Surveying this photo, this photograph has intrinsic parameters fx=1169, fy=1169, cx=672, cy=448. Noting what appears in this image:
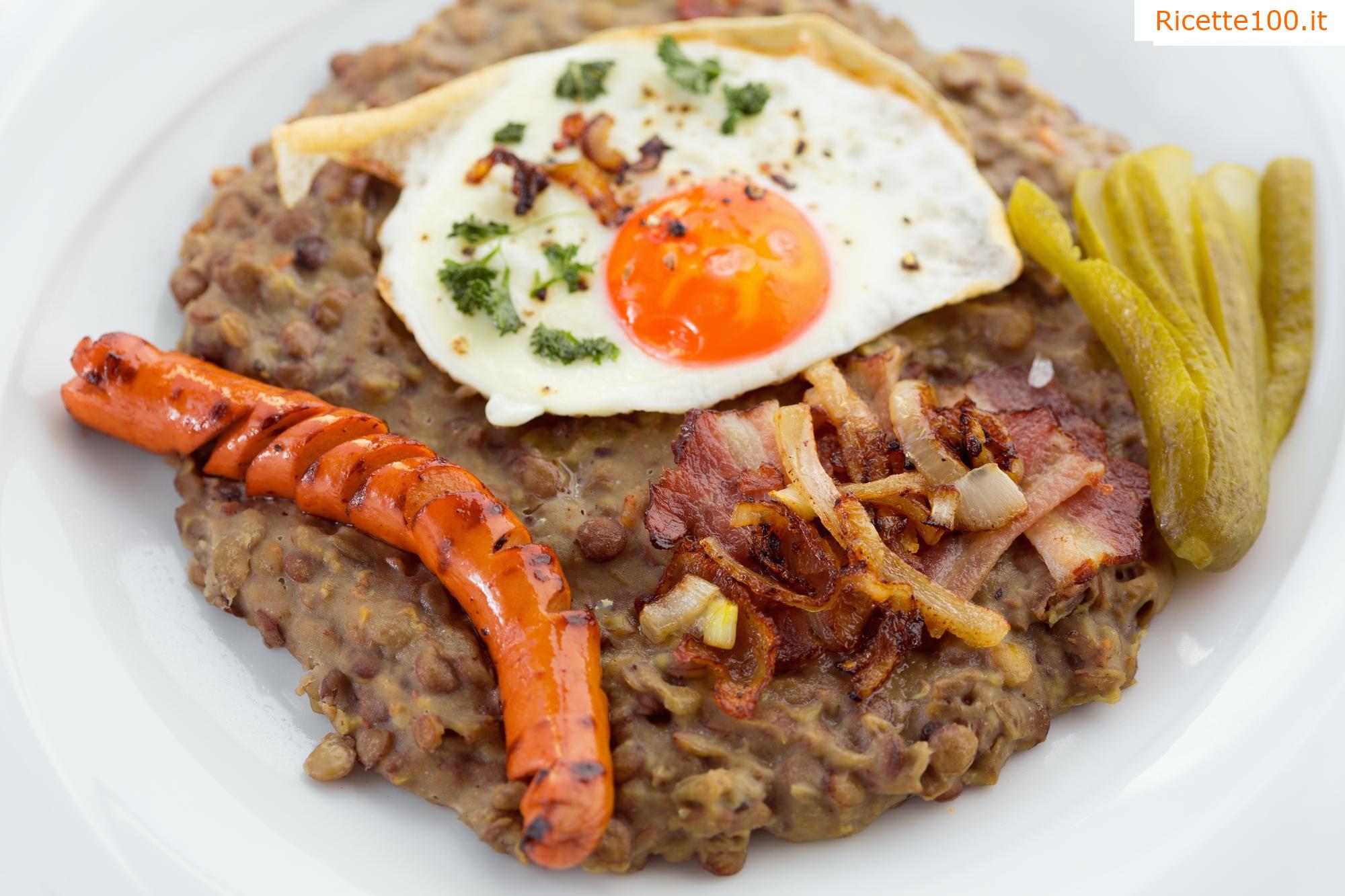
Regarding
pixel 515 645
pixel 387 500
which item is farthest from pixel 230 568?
pixel 515 645

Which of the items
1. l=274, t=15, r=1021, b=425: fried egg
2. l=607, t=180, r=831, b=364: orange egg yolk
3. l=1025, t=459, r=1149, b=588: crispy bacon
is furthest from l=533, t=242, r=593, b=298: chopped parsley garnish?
l=1025, t=459, r=1149, b=588: crispy bacon

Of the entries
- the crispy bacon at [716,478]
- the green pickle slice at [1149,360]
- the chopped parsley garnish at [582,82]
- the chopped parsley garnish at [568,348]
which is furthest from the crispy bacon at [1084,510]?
the chopped parsley garnish at [582,82]

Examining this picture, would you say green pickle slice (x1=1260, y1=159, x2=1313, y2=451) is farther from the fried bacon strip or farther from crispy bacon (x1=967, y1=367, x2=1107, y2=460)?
the fried bacon strip

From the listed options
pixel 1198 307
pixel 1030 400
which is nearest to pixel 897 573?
pixel 1030 400

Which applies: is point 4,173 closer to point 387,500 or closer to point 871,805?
point 387,500

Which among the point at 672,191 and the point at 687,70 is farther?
the point at 687,70

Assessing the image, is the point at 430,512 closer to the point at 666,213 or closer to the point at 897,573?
the point at 897,573
